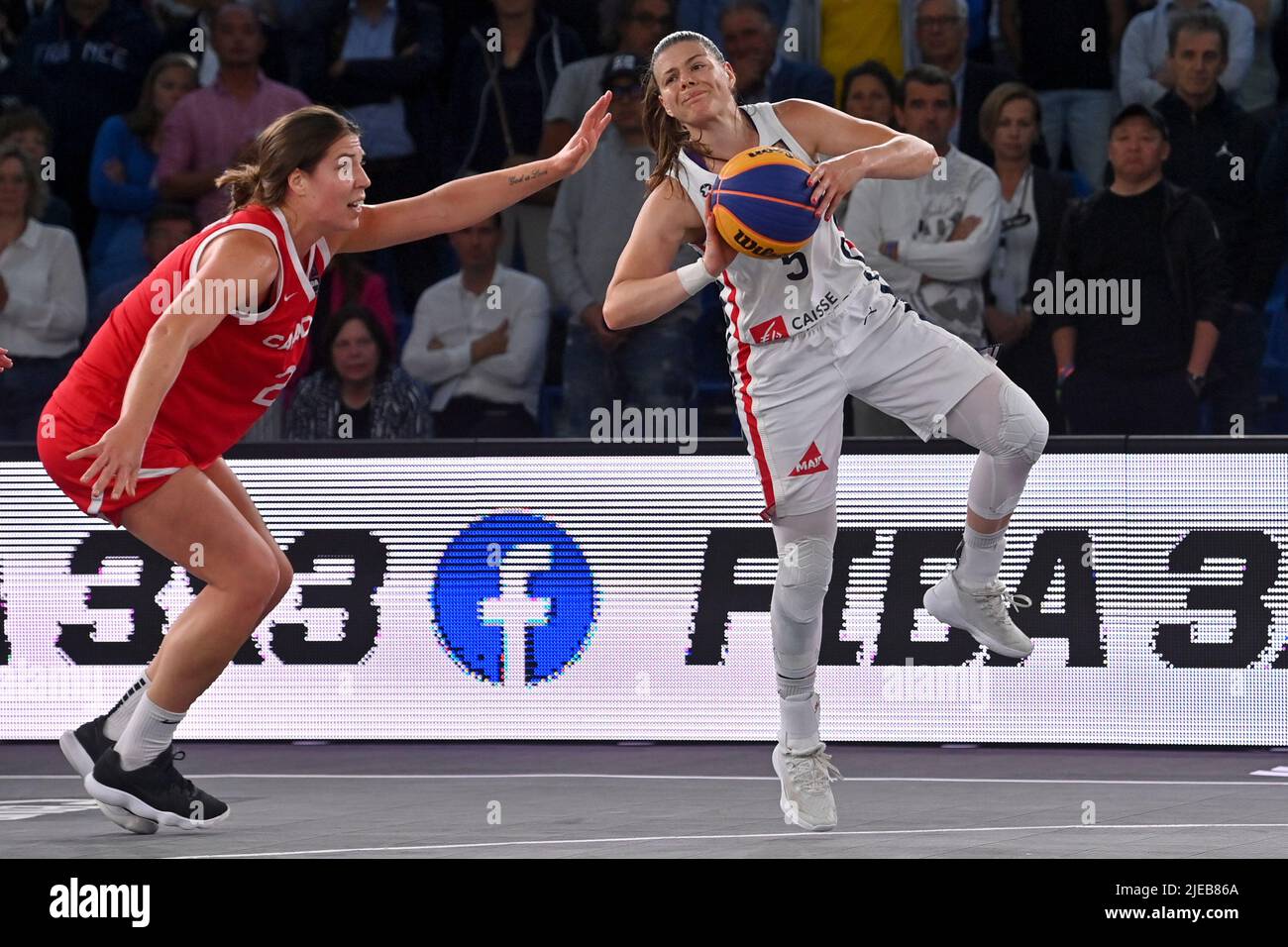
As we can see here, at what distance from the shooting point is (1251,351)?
8.85 m

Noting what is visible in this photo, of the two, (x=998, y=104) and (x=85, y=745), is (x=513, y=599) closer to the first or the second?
(x=85, y=745)

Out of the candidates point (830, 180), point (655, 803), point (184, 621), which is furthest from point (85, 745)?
point (830, 180)

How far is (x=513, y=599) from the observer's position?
784 cm

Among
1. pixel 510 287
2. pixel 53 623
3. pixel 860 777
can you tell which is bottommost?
pixel 860 777

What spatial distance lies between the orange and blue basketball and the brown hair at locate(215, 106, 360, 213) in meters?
1.22

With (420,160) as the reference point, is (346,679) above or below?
below

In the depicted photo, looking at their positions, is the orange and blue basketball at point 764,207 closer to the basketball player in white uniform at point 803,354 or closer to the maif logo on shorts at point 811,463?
the basketball player in white uniform at point 803,354

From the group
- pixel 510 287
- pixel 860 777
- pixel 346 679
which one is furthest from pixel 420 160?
pixel 860 777

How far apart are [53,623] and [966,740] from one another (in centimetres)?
389

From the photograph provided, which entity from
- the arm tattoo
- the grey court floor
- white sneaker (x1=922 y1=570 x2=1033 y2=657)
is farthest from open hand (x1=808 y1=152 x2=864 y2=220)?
the grey court floor

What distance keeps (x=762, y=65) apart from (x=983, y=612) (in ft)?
13.3

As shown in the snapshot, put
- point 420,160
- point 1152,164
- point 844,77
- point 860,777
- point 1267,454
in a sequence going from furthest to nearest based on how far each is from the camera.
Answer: point 420,160 → point 844,77 → point 1152,164 → point 1267,454 → point 860,777

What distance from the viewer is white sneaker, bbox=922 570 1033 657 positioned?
20.4ft

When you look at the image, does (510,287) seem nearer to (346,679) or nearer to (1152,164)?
(346,679)
